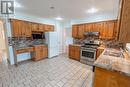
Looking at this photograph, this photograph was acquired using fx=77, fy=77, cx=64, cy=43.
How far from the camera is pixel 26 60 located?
4598 mm

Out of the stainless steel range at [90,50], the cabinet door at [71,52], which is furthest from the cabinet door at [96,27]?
the cabinet door at [71,52]

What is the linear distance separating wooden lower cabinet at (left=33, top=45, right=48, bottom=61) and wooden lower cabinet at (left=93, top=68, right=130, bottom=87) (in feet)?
12.1

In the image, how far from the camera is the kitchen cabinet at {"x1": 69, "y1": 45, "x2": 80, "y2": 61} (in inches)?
184

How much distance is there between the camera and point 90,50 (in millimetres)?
4012

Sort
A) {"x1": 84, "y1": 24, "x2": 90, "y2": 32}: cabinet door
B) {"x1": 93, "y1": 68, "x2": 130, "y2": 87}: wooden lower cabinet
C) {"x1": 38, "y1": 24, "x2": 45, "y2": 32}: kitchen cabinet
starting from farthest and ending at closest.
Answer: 1. {"x1": 38, "y1": 24, "x2": 45, "y2": 32}: kitchen cabinet
2. {"x1": 84, "y1": 24, "x2": 90, "y2": 32}: cabinet door
3. {"x1": 93, "y1": 68, "x2": 130, "y2": 87}: wooden lower cabinet

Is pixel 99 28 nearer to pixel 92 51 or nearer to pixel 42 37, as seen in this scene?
pixel 92 51

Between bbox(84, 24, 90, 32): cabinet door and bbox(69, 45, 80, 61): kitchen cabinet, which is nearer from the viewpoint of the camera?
bbox(84, 24, 90, 32): cabinet door

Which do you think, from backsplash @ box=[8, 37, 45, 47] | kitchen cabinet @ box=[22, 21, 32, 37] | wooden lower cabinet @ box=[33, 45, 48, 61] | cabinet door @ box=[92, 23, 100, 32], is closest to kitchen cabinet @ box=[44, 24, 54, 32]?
backsplash @ box=[8, 37, 45, 47]

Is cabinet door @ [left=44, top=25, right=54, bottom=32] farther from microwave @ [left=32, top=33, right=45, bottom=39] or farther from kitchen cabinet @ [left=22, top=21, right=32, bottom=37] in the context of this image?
kitchen cabinet @ [left=22, top=21, right=32, bottom=37]

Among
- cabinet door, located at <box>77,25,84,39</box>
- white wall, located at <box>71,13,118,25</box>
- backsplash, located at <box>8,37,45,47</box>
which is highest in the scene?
white wall, located at <box>71,13,118,25</box>

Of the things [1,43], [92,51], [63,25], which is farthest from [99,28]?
[1,43]

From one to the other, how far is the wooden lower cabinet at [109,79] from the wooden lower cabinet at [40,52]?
368 centimetres

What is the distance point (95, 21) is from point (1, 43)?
25.9ft

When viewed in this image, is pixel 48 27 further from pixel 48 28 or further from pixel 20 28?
pixel 20 28
